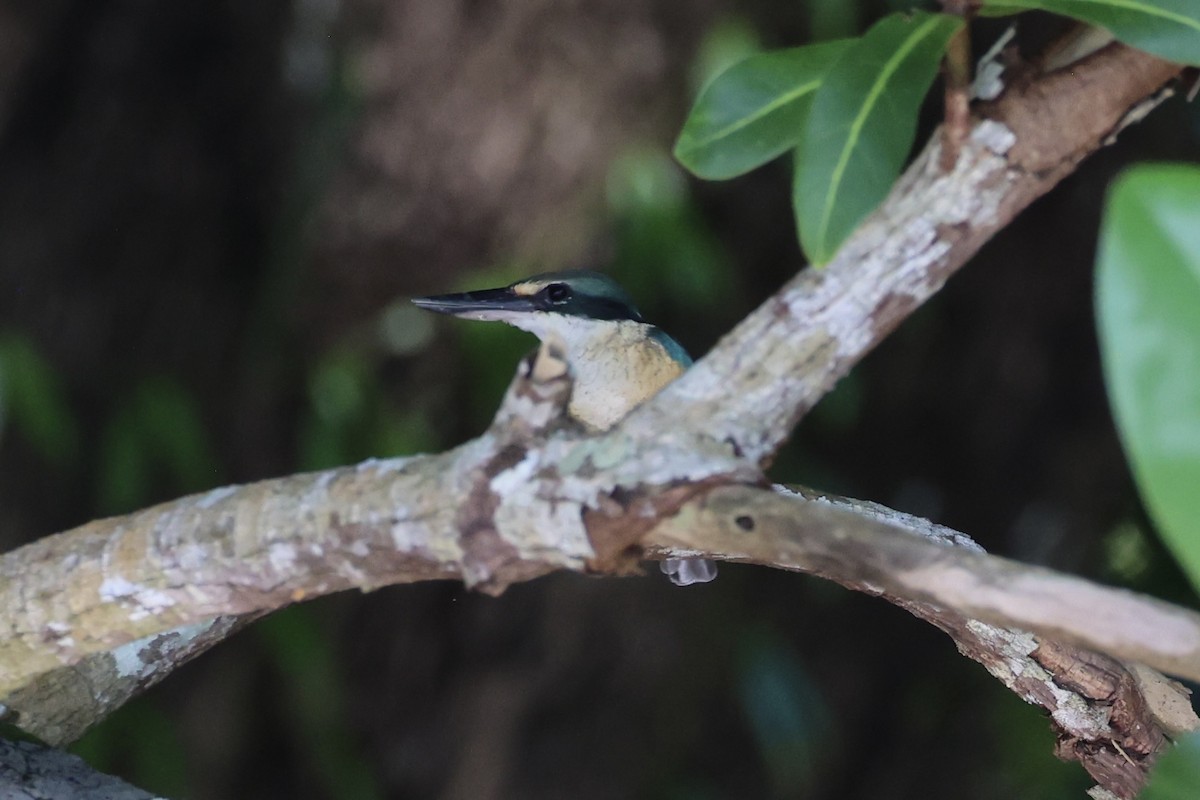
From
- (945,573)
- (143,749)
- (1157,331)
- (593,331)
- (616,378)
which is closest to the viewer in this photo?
(1157,331)

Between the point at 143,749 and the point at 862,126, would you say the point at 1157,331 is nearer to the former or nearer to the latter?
the point at 862,126

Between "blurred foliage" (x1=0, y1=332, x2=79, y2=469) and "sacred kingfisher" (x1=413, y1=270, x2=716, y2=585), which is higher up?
"sacred kingfisher" (x1=413, y1=270, x2=716, y2=585)

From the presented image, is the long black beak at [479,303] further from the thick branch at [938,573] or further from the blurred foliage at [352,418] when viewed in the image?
the blurred foliage at [352,418]

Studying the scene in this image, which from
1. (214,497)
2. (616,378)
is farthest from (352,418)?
(214,497)

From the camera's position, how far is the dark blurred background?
6.33 feet

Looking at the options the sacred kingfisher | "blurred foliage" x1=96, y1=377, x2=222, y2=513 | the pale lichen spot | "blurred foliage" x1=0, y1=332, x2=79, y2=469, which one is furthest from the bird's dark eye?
"blurred foliage" x1=0, y1=332, x2=79, y2=469

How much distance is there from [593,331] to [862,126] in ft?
2.11

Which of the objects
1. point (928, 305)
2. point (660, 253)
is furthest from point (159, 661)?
point (928, 305)

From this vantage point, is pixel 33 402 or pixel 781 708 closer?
pixel 33 402

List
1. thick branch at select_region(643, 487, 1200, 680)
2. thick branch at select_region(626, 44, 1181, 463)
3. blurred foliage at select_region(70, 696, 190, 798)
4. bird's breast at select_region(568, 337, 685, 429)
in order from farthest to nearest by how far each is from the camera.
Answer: blurred foliage at select_region(70, 696, 190, 798)
bird's breast at select_region(568, 337, 685, 429)
thick branch at select_region(626, 44, 1181, 463)
thick branch at select_region(643, 487, 1200, 680)

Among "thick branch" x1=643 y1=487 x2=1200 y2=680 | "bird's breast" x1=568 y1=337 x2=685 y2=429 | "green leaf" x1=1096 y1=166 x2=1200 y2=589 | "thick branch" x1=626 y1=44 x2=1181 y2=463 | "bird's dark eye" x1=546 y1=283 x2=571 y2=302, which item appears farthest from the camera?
"bird's dark eye" x1=546 y1=283 x2=571 y2=302

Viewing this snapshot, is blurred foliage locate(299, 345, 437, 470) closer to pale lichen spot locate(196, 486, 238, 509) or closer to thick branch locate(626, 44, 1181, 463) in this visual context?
pale lichen spot locate(196, 486, 238, 509)

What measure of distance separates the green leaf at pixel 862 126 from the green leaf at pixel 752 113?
0.05 metres

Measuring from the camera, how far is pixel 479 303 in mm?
1177
